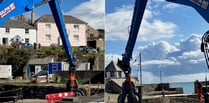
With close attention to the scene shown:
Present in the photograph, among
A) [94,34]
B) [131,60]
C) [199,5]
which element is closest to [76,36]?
[94,34]

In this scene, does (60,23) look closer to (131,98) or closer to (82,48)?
(131,98)

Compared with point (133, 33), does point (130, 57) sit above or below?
below

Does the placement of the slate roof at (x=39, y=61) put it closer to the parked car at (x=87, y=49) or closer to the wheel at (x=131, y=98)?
the parked car at (x=87, y=49)

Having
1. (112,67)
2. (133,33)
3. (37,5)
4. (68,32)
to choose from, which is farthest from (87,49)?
(37,5)

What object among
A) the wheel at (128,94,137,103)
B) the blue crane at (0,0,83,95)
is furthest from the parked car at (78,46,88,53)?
the wheel at (128,94,137,103)

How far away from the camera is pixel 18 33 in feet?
64.7

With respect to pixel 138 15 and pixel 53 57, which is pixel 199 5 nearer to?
pixel 138 15

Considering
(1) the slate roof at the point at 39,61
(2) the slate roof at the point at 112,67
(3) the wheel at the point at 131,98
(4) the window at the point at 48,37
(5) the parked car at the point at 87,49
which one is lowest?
(3) the wheel at the point at 131,98

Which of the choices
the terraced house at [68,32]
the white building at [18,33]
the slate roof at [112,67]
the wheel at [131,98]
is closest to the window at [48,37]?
the terraced house at [68,32]

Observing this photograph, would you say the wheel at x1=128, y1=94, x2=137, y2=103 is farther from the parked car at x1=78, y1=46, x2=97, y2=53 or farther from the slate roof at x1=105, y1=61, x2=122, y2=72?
the parked car at x1=78, y1=46, x2=97, y2=53

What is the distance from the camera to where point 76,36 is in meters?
15.2

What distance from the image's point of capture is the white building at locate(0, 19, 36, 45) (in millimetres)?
17809

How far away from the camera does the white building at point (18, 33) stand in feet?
58.4

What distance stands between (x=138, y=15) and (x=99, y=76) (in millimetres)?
5892
